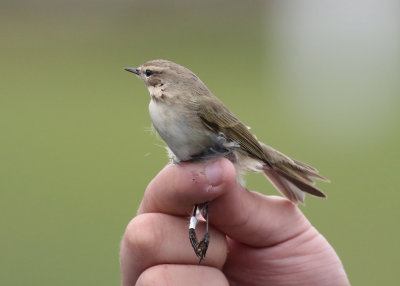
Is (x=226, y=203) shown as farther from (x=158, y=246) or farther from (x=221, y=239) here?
(x=158, y=246)

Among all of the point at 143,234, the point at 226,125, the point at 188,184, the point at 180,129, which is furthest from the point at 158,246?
the point at 226,125

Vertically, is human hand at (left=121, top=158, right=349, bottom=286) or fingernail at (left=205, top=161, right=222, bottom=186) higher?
fingernail at (left=205, top=161, right=222, bottom=186)

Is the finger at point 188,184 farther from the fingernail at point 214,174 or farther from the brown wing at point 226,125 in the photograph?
the brown wing at point 226,125

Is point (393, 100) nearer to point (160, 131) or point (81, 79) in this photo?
point (81, 79)

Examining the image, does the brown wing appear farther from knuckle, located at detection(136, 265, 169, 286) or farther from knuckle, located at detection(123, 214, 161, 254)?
knuckle, located at detection(136, 265, 169, 286)

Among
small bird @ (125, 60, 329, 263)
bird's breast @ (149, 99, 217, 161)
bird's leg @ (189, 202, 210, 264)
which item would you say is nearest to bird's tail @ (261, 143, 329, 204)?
small bird @ (125, 60, 329, 263)
